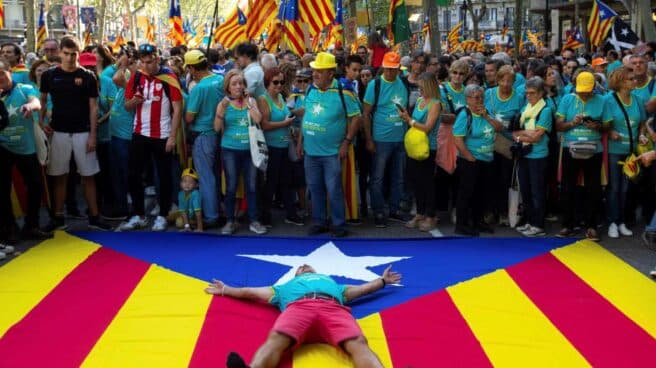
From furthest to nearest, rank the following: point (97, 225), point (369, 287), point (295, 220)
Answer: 1. point (295, 220)
2. point (97, 225)
3. point (369, 287)

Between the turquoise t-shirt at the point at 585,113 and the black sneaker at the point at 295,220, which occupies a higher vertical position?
the turquoise t-shirt at the point at 585,113

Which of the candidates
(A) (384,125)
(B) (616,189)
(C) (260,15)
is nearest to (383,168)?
(A) (384,125)

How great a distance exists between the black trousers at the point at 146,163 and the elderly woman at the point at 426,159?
2813 millimetres

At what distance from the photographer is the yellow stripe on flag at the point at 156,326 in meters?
5.70

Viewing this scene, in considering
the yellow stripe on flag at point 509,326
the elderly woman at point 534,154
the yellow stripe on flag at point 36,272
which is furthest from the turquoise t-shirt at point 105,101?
the yellow stripe on flag at point 509,326

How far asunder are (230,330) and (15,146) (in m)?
4.14

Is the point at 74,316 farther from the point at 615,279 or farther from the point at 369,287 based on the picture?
the point at 615,279

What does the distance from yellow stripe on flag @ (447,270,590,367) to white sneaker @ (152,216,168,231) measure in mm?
3866

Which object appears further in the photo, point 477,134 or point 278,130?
point 278,130

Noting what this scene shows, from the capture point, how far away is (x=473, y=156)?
944 cm

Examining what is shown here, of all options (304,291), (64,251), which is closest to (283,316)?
(304,291)

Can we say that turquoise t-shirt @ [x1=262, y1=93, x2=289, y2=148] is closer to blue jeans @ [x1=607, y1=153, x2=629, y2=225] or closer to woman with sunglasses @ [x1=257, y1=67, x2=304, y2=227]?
woman with sunglasses @ [x1=257, y1=67, x2=304, y2=227]

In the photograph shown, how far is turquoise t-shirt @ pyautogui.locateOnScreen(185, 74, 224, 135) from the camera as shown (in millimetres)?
9500

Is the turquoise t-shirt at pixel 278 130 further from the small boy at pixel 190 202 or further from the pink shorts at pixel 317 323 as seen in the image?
the pink shorts at pixel 317 323
